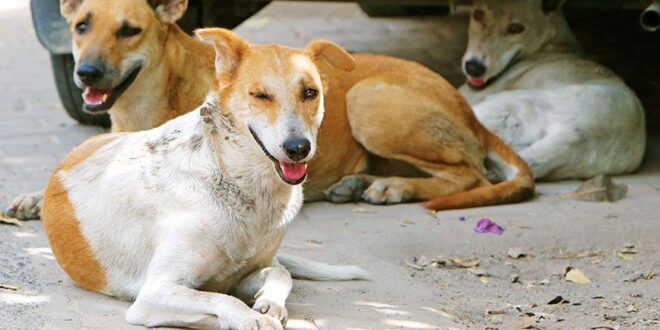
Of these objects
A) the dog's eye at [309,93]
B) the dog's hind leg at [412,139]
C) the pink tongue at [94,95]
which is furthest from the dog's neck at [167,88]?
the dog's eye at [309,93]

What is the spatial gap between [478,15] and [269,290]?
411 cm

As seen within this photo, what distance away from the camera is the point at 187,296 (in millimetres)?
4430

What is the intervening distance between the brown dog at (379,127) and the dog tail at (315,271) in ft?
4.71

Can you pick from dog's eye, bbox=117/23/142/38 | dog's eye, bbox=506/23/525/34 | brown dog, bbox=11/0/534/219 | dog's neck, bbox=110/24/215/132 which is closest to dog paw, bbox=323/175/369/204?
brown dog, bbox=11/0/534/219

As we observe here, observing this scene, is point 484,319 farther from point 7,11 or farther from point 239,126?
point 7,11

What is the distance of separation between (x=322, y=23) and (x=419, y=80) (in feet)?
14.7

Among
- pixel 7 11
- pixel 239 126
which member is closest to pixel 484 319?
pixel 239 126

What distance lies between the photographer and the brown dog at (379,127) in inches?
255

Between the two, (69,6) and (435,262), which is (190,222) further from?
(69,6)

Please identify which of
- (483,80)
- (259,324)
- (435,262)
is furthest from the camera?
(483,80)

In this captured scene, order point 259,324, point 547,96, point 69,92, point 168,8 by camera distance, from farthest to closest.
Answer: point 69,92 < point 547,96 < point 168,8 < point 259,324

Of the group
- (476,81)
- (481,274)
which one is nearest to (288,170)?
(481,274)

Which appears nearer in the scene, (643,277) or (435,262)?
(643,277)

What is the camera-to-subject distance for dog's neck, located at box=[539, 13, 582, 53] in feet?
28.0
